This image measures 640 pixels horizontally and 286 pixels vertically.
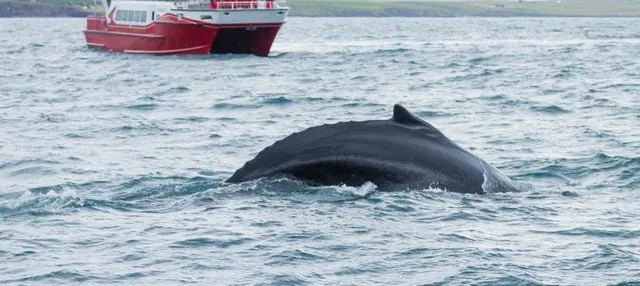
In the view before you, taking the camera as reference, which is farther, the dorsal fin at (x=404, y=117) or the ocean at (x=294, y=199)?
the dorsal fin at (x=404, y=117)

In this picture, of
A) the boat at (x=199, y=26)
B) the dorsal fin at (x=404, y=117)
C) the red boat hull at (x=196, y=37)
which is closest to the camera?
the dorsal fin at (x=404, y=117)

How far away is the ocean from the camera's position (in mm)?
11070

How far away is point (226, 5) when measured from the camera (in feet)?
187

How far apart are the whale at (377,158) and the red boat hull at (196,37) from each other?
1739 inches

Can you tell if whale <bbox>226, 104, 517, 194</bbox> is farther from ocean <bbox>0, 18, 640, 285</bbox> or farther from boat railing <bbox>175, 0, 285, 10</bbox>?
boat railing <bbox>175, 0, 285, 10</bbox>

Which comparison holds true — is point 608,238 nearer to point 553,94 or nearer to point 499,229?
point 499,229

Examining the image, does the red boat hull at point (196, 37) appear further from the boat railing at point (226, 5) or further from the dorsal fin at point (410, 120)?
the dorsal fin at point (410, 120)

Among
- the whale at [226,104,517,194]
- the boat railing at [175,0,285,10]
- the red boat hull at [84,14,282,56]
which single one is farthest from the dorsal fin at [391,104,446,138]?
the red boat hull at [84,14,282,56]

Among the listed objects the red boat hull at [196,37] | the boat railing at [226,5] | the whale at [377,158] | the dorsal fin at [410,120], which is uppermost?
the dorsal fin at [410,120]

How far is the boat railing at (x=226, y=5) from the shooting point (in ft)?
185

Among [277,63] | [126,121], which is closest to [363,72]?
[277,63]

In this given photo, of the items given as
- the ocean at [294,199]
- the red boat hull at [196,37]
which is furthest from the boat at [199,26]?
the ocean at [294,199]

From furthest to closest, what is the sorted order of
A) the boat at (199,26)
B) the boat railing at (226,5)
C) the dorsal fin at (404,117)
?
the boat railing at (226,5)
the boat at (199,26)
the dorsal fin at (404,117)

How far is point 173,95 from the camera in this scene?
→ 35.4 metres
